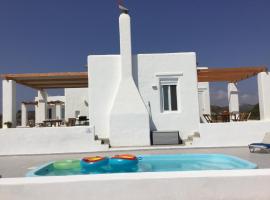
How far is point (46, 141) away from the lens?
14.1 m

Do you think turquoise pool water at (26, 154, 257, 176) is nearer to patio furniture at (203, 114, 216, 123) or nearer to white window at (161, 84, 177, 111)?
white window at (161, 84, 177, 111)

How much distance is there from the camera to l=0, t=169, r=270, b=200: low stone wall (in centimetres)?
415

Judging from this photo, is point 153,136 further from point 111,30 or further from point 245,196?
point 245,196

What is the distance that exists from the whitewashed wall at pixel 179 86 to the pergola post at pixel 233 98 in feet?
25.1

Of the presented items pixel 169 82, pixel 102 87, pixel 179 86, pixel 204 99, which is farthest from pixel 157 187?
pixel 204 99

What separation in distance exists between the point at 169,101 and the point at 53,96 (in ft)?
64.8

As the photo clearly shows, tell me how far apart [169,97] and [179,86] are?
0.96 m

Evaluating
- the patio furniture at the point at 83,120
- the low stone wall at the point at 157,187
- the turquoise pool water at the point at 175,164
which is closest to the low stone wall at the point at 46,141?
the turquoise pool water at the point at 175,164

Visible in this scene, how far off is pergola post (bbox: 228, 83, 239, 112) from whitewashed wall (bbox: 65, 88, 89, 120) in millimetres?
13286

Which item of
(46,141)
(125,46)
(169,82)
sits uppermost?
(125,46)

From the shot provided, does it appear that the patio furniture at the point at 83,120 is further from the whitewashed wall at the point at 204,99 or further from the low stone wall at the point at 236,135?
the whitewashed wall at the point at 204,99

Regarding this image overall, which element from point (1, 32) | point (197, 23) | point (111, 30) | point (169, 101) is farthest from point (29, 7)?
point (197, 23)

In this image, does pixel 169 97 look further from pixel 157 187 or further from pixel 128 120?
pixel 157 187

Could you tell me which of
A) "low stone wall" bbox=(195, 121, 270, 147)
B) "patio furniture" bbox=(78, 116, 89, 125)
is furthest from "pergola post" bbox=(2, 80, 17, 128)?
"low stone wall" bbox=(195, 121, 270, 147)
